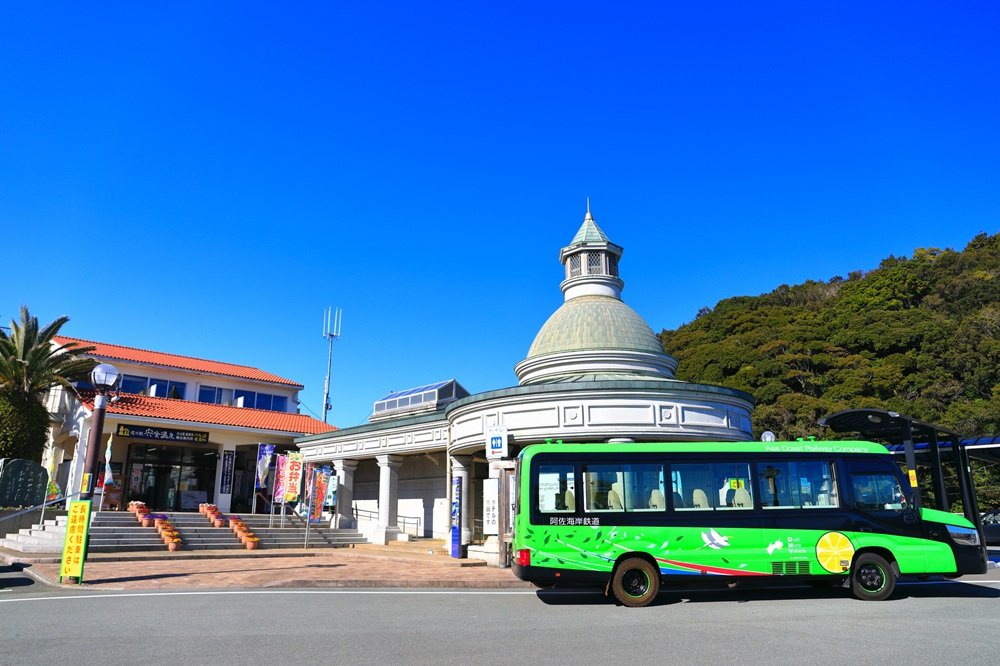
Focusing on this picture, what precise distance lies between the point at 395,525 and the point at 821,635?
2249 centimetres

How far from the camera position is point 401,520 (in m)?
30.6

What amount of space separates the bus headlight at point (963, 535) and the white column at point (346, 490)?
25.0 meters

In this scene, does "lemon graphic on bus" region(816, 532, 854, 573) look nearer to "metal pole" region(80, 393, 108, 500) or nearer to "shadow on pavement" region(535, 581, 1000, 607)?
"shadow on pavement" region(535, 581, 1000, 607)

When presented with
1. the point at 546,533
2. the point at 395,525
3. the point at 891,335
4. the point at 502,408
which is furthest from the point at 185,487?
the point at 891,335

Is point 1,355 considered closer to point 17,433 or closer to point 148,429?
point 17,433

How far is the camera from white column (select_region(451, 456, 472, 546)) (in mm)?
21477

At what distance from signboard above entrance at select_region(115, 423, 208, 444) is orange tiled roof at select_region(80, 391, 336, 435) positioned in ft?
2.20

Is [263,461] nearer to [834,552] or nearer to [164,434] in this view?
[164,434]

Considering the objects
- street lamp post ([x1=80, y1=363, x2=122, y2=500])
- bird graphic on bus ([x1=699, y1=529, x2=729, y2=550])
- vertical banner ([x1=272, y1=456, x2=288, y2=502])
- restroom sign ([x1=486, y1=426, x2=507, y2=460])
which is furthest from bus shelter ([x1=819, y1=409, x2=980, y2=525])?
vertical banner ([x1=272, y1=456, x2=288, y2=502])

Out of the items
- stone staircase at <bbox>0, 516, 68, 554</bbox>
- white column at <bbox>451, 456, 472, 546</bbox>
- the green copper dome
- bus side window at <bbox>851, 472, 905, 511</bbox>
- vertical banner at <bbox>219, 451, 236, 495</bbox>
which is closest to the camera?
bus side window at <bbox>851, 472, 905, 511</bbox>

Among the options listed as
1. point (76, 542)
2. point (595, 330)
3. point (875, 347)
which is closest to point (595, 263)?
point (595, 330)

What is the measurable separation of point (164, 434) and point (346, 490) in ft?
29.4

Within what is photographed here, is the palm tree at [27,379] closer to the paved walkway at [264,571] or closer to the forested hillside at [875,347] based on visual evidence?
the paved walkway at [264,571]

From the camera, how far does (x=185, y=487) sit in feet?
114
